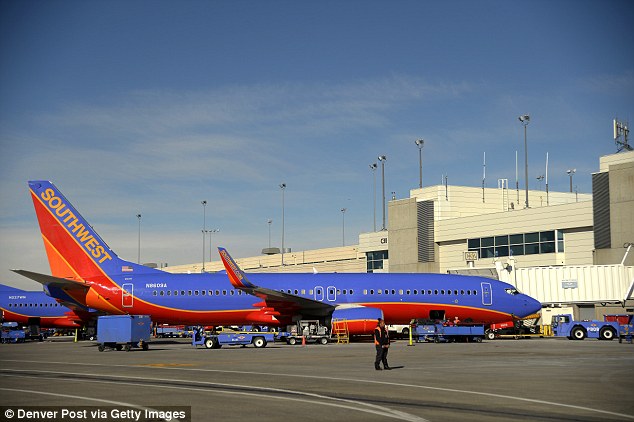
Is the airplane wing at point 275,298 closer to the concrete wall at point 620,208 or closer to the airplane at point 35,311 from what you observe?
the concrete wall at point 620,208

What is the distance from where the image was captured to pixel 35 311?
75.7 meters

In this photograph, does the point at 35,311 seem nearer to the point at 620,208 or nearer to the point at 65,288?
the point at 65,288

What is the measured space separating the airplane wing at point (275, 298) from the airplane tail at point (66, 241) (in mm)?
9203

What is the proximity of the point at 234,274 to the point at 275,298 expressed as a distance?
3.82 meters

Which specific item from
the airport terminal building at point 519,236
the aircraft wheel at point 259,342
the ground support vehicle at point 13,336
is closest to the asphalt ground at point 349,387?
the aircraft wheel at point 259,342

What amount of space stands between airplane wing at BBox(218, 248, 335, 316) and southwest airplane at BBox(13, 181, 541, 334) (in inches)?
3.0

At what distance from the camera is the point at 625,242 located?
64.6 m

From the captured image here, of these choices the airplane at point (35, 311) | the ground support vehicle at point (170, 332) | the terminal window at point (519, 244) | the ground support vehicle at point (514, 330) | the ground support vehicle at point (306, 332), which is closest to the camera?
the ground support vehicle at point (306, 332)

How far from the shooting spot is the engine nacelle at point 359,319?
49.5 metres

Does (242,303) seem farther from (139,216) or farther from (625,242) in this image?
(139,216)

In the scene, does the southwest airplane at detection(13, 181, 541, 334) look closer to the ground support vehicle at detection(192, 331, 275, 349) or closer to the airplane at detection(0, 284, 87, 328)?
the ground support vehicle at detection(192, 331, 275, 349)

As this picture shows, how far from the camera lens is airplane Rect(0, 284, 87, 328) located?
7538 centimetres

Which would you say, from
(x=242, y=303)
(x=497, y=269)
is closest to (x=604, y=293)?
(x=497, y=269)

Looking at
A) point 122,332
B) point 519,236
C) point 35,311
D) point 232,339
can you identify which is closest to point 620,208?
point 519,236
